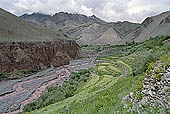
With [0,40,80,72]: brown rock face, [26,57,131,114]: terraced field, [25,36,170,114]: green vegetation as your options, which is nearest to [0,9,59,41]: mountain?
[0,40,80,72]: brown rock face

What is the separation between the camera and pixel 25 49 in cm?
7681

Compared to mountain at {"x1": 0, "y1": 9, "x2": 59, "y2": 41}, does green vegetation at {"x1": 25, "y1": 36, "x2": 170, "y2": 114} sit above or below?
below

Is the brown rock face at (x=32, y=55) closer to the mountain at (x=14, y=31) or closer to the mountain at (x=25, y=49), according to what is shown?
the mountain at (x=25, y=49)

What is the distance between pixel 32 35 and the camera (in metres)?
89.4

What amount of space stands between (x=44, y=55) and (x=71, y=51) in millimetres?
25010

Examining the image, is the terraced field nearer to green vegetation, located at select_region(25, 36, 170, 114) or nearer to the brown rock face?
green vegetation, located at select_region(25, 36, 170, 114)

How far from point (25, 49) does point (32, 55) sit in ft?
10.1

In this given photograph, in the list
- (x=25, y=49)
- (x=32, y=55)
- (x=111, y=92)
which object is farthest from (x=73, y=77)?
(x=25, y=49)

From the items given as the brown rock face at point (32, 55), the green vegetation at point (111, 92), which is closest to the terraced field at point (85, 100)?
the green vegetation at point (111, 92)

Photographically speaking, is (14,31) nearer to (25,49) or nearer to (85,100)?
(25,49)

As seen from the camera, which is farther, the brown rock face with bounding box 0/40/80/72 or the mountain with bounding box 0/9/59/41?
the mountain with bounding box 0/9/59/41

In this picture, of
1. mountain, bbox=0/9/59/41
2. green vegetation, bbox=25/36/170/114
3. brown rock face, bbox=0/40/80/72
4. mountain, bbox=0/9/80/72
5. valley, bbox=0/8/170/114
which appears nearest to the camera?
valley, bbox=0/8/170/114

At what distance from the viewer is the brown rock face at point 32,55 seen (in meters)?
68.4

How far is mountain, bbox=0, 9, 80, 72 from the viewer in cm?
6969
